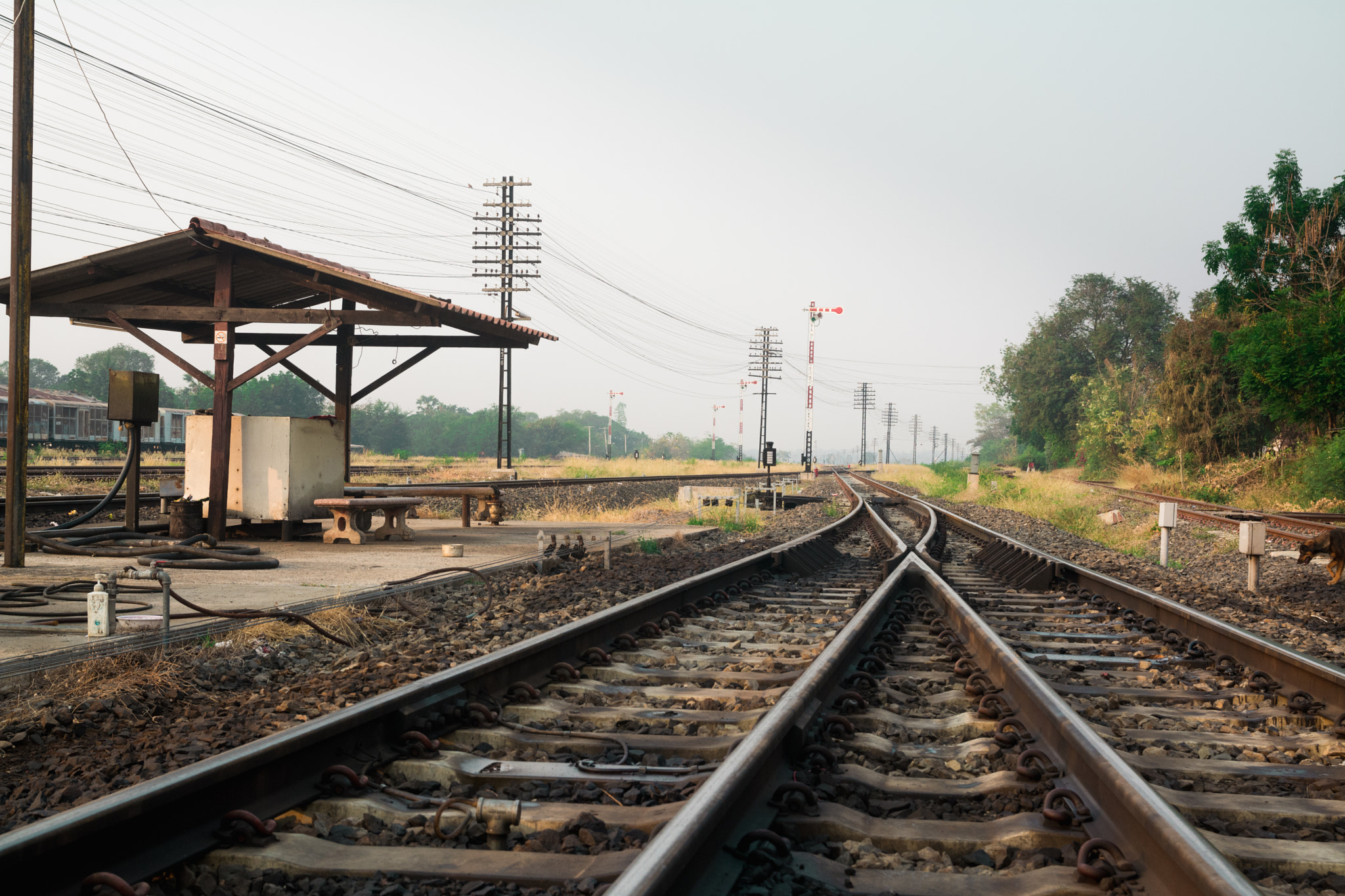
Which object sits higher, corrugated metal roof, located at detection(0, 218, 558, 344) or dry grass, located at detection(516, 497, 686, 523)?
corrugated metal roof, located at detection(0, 218, 558, 344)

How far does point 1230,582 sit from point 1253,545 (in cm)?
171

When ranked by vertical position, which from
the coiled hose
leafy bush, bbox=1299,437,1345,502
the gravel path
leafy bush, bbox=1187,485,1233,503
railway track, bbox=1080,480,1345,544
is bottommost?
the gravel path

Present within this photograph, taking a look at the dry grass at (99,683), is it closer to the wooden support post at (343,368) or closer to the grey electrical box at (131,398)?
the grey electrical box at (131,398)

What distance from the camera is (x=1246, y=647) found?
5145 mm

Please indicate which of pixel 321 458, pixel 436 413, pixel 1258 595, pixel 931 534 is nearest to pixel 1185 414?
pixel 931 534

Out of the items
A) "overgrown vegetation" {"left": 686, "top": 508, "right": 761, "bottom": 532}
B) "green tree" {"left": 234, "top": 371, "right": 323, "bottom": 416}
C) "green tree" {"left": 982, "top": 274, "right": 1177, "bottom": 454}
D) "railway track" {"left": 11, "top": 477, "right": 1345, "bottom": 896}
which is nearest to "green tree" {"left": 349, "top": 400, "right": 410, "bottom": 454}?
"green tree" {"left": 234, "top": 371, "right": 323, "bottom": 416}

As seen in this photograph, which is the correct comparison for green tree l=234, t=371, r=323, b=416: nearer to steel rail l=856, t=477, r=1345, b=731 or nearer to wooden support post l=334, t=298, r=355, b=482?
wooden support post l=334, t=298, r=355, b=482

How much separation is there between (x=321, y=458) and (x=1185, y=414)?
108ft

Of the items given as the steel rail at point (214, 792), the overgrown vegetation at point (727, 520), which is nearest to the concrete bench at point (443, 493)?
the overgrown vegetation at point (727, 520)

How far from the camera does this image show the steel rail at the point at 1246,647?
429 centimetres

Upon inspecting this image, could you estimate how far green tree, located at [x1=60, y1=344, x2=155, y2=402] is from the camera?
111m

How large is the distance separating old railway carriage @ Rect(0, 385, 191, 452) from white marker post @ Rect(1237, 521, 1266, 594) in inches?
1970

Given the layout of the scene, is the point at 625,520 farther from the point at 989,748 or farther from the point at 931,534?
the point at 989,748

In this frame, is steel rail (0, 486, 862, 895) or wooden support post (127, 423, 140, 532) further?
wooden support post (127, 423, 140, 532)
